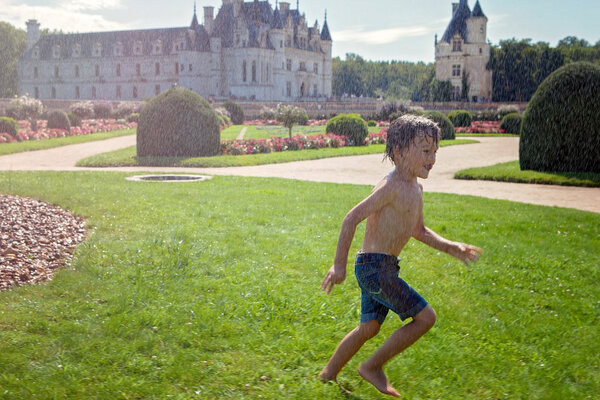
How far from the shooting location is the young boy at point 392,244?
254 cm

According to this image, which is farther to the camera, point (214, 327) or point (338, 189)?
point (338, 189)

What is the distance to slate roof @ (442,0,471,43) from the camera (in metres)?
58.0

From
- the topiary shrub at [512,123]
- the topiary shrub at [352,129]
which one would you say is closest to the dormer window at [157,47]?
the topiary shrub at [512,123]

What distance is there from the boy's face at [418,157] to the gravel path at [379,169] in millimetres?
6637

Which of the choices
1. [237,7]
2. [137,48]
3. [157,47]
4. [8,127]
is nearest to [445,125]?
[8,127]

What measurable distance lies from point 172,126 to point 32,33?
216 ft

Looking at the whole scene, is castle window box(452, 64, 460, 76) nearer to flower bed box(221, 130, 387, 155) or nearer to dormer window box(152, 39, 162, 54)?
dormer window box(152, 39, 162, 54)

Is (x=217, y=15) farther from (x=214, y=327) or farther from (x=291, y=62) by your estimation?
(x=214, y=327)

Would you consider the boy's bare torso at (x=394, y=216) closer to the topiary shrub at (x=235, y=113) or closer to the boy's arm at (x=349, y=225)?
the boy's arm at (x=349, y=225)

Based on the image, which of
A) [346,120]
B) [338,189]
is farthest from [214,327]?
[346,120]

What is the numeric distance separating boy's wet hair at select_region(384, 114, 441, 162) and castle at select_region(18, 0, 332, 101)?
51.4m

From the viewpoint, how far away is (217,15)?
59156mm

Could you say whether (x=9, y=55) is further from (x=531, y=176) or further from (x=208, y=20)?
(x=531, y=176)

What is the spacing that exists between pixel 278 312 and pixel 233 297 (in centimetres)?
42
